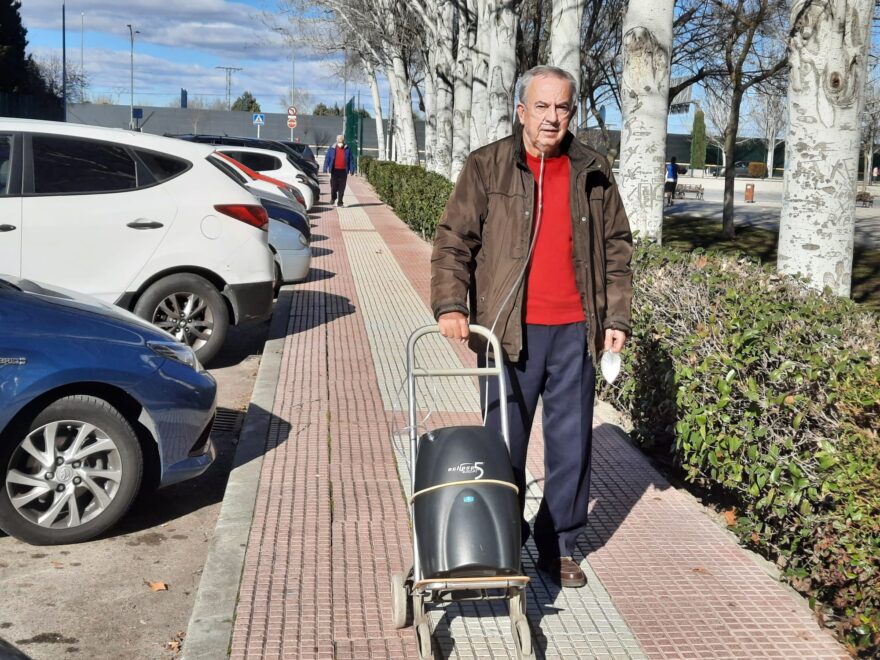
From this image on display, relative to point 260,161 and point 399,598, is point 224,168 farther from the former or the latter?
point 260,161

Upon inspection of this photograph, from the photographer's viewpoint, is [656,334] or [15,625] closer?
[15,625]

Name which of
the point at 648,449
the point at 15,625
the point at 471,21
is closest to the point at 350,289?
the point at 648,449

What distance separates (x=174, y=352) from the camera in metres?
5.77

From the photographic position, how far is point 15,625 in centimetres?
445

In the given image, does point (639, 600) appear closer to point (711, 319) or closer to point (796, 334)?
point (796, 334)

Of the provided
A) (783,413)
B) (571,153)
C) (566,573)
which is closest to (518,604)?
(566,573)

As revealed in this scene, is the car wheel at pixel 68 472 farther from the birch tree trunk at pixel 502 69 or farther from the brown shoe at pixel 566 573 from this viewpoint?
the birch tree trunk at pixel 502 69

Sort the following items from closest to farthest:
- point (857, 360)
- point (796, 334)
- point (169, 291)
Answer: point (857, 360) < point (796, 334) < point (169, 291)

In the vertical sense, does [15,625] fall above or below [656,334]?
below

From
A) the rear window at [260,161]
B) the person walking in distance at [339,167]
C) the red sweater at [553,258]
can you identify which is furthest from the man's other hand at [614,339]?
the person walking in distance at [339,167]

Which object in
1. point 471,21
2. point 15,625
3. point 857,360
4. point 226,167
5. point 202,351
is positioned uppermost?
point 471,21

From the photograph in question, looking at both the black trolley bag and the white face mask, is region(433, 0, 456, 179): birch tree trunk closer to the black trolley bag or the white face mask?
the white face mask

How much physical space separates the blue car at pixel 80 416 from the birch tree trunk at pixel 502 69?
40.1 feet

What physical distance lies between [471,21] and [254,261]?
52.3ft
